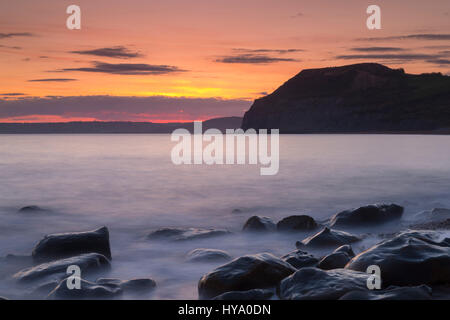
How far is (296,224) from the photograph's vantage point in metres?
10.1

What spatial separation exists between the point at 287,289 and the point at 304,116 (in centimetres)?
13730

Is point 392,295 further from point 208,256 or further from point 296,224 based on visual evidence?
point 296,224

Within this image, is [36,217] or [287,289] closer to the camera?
[287,289]

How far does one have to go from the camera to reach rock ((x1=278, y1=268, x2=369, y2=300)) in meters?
5.21

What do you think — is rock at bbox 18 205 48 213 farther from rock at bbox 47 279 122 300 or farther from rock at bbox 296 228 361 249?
rock at bbox 296 228 361 249

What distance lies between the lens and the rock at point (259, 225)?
401 inches

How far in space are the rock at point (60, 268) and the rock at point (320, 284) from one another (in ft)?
10.2

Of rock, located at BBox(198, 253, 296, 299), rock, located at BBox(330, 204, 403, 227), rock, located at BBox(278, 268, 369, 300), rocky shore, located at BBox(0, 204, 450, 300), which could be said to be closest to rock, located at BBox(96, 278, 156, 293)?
rocky shore, located at BBox(0, 204, 450, 300)

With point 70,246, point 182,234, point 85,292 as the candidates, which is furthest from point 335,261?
point 70,246

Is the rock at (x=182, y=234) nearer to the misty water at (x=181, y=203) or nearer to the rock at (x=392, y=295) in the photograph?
the misty water at (x=181, y=203)
